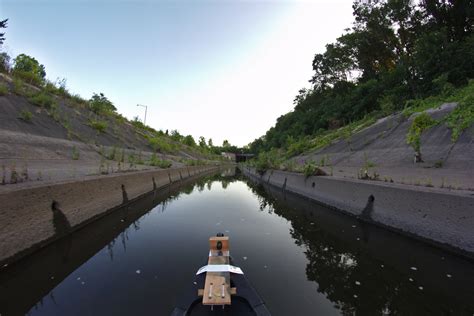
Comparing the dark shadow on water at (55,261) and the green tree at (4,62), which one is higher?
the green tree at (4,62)

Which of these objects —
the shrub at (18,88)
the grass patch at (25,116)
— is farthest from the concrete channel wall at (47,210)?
the shrub at (18,88)

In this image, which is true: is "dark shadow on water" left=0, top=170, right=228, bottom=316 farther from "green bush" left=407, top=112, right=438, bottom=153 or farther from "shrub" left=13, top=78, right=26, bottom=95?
"shrub" left=13, top=78, right=26, bottom=95

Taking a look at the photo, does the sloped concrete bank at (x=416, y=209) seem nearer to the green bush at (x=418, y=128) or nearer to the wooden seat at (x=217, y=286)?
the green bush at (x=418, y=128)

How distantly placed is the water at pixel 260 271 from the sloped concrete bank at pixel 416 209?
1.03ft

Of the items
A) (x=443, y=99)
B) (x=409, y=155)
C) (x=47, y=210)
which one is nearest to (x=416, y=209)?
(x=409, y=155)

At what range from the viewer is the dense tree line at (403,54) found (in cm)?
2025

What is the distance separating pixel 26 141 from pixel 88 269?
28.8 ft

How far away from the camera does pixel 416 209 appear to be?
554 cm

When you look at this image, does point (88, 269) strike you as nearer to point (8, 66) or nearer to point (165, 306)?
point (165, 306)

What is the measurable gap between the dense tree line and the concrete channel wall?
2020 centimetres

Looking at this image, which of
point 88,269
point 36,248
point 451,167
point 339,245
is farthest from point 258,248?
point 451,167

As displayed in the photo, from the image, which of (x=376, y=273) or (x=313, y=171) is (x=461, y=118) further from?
(x=376, y=273)

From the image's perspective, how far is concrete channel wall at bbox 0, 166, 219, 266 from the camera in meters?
4.03

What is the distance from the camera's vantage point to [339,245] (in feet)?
19.3
